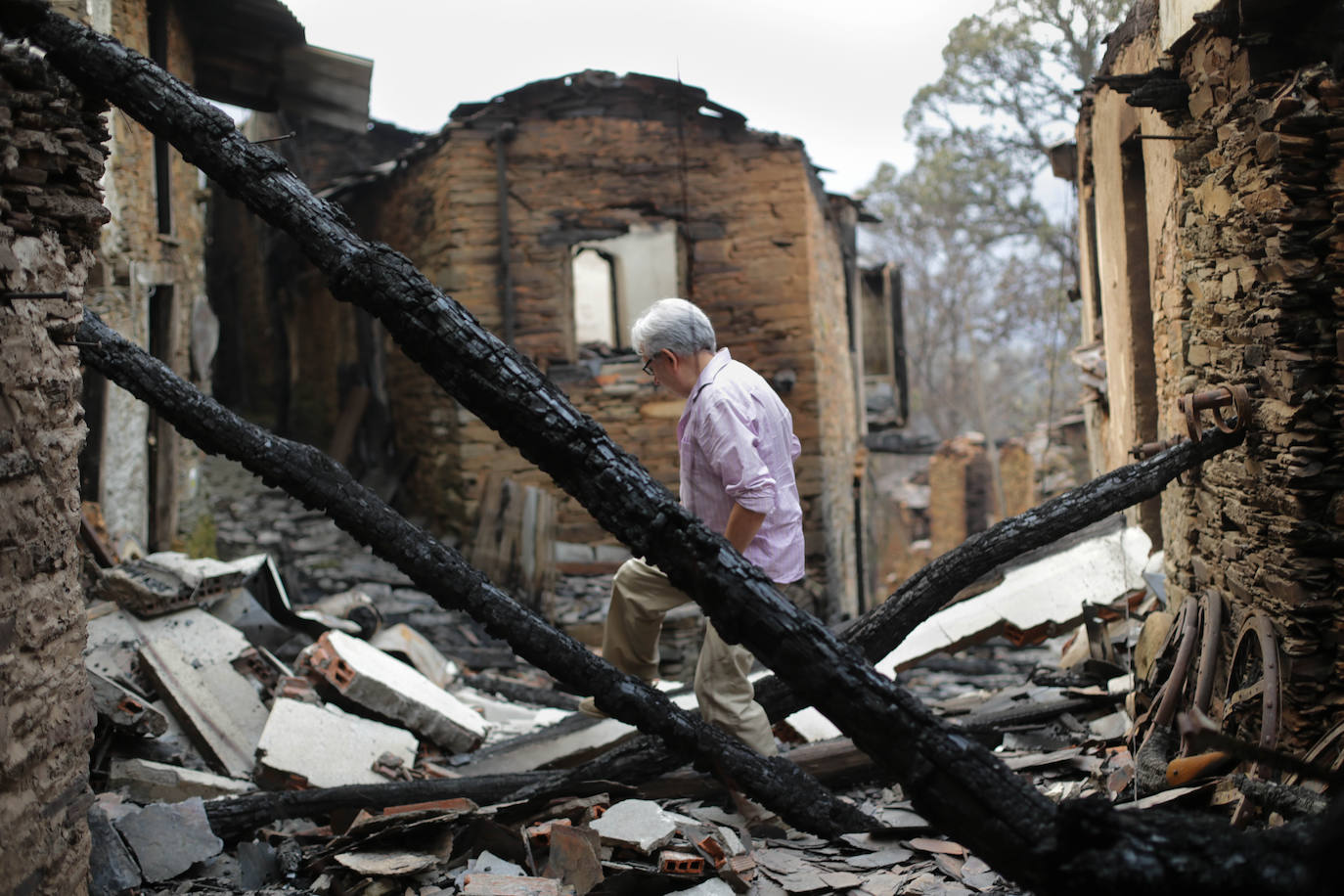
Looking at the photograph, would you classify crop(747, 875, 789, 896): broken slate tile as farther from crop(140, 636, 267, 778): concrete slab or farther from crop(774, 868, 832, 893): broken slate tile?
crop(140, 636, 267, 778): concrete slab

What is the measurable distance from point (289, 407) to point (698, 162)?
6.80m

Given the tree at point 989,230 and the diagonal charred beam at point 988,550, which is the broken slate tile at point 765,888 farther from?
the tree at point 989,230

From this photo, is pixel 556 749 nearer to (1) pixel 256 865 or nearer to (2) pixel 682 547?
(1) pixel 256 865

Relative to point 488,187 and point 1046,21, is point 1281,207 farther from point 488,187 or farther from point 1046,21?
point 1046,21

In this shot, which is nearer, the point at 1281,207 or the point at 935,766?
the point at 935,766

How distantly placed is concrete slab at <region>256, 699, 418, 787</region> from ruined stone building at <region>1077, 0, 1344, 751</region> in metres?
3.41

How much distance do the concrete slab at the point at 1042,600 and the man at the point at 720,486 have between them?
2311 mm

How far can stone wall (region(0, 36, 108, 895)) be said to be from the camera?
91.9 inches

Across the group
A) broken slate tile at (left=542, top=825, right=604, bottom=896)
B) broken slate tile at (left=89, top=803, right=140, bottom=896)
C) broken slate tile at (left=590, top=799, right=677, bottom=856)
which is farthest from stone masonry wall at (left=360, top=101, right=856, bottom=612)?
broken slate tile at (left=89, top=803, right=140, bottom=896)

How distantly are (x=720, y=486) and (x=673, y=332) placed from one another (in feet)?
1.82

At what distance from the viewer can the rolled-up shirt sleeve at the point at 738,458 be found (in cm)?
321

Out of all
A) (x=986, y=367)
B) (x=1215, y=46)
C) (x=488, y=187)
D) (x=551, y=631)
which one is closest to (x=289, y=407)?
(x=488, y=187)

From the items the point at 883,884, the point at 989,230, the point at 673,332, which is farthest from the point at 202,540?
the point at 989,230

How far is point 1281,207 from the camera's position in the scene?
299 cm
